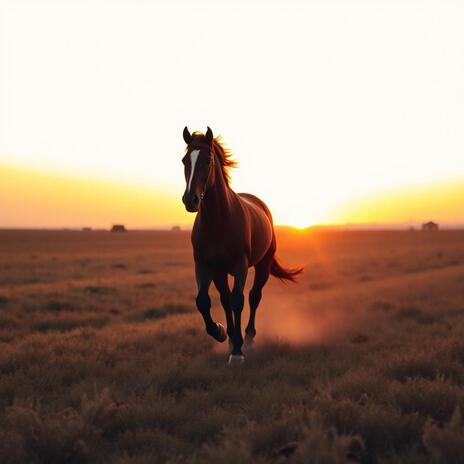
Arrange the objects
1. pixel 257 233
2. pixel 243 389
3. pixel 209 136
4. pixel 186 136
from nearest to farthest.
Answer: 1. pixel 243 389
2. pixel 209 136
3. pixel 186 136
4. pixel 257 233

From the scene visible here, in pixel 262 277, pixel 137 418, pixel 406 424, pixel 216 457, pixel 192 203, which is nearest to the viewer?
pixel 216 457

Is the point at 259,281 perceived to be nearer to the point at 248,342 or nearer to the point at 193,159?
the point at 248,342

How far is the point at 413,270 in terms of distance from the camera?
87.2 ft

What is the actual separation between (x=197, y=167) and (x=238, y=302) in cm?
214

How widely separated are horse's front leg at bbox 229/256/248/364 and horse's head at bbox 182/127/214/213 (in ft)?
4.36

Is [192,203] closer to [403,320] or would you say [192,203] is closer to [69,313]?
[403,320]

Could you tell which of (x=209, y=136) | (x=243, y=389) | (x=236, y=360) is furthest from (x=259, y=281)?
(x=209, y=136)

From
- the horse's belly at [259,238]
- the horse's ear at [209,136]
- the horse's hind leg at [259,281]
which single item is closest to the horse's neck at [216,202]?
the horse's ear at [209,136]

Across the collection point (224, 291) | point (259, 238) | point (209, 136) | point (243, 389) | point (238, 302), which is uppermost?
point (209, 136)

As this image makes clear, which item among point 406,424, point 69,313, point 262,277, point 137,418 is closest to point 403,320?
point 262,277

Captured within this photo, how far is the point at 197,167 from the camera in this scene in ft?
19.3

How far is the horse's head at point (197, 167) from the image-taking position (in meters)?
5.59

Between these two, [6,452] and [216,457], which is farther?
[6,452]

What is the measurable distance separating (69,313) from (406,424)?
983cm
